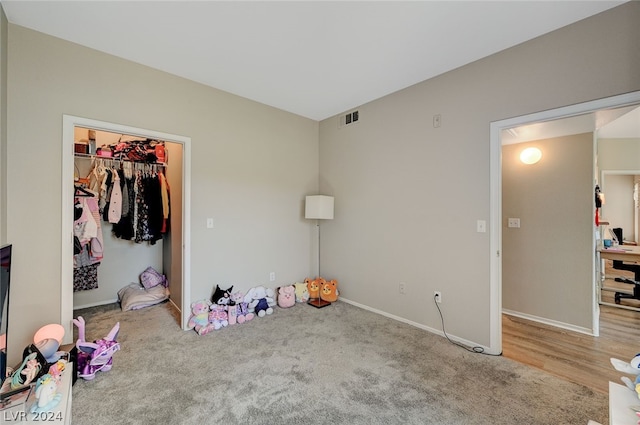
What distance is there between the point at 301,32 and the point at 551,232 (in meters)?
3.49

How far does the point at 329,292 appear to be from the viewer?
368 centimetres

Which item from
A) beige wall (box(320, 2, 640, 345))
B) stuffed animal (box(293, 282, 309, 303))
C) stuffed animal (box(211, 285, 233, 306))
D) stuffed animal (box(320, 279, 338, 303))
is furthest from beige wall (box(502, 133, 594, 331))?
stuffed animal (box(211, 285, 233, 306))

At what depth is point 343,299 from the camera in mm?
3762

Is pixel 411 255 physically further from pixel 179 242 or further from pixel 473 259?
pixel 179 242

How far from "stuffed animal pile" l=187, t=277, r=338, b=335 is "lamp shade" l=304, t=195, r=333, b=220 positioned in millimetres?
964

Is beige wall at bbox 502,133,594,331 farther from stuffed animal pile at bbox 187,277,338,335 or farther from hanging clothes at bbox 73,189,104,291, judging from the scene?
hanging clothes at bbox 73,189,104,291

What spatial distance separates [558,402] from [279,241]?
10.00ft

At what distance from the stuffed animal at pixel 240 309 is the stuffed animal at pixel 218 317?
13 centimetres

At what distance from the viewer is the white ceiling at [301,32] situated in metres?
1.82

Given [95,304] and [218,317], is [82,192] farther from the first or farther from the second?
[218,317]

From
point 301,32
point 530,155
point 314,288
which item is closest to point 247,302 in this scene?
point 314,288

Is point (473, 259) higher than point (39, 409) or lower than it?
higher

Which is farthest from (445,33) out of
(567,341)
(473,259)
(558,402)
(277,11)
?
(567,341)

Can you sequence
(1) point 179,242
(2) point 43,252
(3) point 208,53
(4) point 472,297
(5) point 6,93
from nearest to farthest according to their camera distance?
(5) point 6,93
(2) point 43,252
(3) point 208,53
(4) point 472,297
(1) point 179,242
